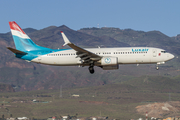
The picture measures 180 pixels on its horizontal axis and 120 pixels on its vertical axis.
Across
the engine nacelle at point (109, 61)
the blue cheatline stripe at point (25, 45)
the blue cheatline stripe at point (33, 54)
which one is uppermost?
the blue cheatline stripe at point (25, 45)

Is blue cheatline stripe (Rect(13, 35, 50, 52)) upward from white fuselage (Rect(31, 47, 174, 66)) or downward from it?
upward

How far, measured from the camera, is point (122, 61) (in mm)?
72500

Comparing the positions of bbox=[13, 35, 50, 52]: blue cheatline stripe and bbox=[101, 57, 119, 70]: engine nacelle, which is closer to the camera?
bbox=[101, 57, 119, 70]: engine nacelle

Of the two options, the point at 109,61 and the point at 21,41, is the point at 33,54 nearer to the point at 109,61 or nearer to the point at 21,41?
the point at 21,41

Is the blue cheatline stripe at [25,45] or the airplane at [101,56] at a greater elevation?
the blue cheatline stripe at [25,45]

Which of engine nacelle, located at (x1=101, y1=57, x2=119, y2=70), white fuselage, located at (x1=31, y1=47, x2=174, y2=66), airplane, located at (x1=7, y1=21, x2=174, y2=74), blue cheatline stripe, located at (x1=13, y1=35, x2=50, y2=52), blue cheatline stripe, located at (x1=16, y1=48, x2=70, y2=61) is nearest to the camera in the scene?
engine nacelle, located at (x1=101, y1=57, x2=119, y2=70)

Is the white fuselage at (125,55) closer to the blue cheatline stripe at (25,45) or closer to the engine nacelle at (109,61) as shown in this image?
the engine nacelle at (109,61)

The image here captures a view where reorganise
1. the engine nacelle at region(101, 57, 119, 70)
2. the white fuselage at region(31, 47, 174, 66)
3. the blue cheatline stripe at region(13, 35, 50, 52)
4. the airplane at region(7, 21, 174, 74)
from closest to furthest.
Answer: the engine nacelle at region(101, 57, 119, 70)
the airplane at region(7, 21, 174, 74)
the white fuselage at region(31, 47, 174, 66)
the blue cheatline stripe at region(13, 35, 50, 52)

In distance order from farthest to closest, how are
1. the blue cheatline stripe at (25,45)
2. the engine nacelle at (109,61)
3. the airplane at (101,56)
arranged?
the blue cheatline stripe at (25,45), the airplane at (101,56), the engine nacelle at (109,61)

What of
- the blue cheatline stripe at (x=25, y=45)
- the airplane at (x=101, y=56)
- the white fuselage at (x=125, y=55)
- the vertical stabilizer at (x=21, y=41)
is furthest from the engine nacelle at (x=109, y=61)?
the vertical stabilizer at (x=21, y=41)

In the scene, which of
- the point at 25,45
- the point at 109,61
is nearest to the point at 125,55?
the point at 109,61

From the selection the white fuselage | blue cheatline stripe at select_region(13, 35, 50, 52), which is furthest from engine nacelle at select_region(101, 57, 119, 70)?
blue cheatline stripe at select_region(13, 35, 50, 52)

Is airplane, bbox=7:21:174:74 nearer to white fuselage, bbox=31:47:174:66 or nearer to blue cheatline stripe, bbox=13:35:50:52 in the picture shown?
white fuselage, bbox=31:47:174:66

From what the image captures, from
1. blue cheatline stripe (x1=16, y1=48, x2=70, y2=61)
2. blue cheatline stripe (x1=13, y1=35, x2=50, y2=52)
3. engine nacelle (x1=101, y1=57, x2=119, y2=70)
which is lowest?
engine nacelle (x1=101, y1=57, x2=119, y2=70)
